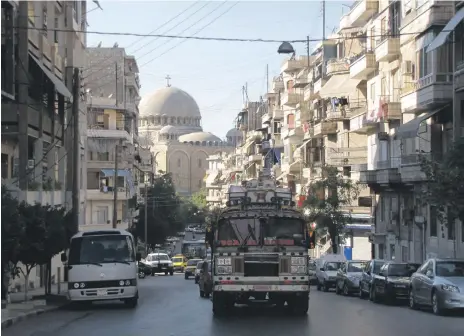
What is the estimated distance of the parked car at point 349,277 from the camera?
37.3 m

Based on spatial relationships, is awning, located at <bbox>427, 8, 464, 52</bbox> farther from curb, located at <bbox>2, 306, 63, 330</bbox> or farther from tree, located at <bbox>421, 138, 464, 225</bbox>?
curb, located at <bbox>2, 306, 63, 330</bbox>

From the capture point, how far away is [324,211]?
60.2 m

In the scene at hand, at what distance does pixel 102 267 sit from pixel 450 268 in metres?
9.94

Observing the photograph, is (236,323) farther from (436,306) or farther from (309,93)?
(309,93)

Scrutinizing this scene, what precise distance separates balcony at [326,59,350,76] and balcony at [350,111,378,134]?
730 centimetres

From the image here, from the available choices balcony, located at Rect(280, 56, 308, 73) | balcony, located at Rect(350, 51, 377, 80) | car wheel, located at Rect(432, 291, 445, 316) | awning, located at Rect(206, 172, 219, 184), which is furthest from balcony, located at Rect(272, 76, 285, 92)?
awning, located at Rect(206, 172, 219, 184)

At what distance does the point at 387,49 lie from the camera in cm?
4728

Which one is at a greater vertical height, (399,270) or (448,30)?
(448,30)

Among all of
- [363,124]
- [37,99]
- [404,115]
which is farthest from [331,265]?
[37,99]

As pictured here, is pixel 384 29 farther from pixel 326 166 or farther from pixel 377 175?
pixel 326 166

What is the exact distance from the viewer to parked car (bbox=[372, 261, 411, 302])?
3016 cm

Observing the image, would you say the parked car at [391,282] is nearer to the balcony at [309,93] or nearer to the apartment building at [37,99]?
the apartment building at [37,99]

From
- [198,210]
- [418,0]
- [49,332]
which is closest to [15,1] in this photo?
[49,332]

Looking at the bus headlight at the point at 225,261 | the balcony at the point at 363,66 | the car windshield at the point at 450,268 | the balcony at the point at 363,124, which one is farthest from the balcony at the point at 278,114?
the bus headlight at the point at 225,261
